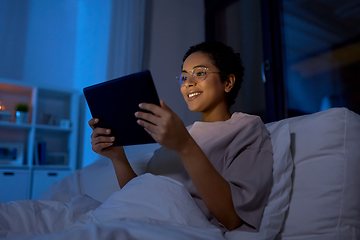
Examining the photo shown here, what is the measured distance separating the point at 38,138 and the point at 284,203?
2.97 meters

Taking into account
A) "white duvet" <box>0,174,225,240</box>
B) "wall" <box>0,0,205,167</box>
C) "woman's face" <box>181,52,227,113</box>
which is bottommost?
"white duvet" <box>0,174,225,240</box>

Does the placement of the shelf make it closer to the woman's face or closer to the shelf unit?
the shelf unit

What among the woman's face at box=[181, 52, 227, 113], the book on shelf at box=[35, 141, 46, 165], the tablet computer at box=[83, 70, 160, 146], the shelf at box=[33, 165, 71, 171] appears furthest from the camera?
the book on shelf at box=[35, 141, 46, 165]

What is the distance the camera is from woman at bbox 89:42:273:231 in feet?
2.37

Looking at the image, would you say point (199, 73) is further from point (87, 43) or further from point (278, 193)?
point (87, 43)

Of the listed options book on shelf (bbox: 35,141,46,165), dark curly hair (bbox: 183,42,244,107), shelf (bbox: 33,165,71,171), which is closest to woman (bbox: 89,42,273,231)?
dark curly hair (bbox: 183,42,244,107)

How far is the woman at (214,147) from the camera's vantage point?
2.37 ft

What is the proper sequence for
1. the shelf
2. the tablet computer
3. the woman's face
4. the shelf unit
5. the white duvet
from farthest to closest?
1. the shelf
2. the shelf unit
3. the woman's face
4. the tablet computer
5. the white duvet

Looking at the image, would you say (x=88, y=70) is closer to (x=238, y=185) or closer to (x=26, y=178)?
(x=26, y=178)

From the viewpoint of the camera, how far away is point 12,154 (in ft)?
9.28

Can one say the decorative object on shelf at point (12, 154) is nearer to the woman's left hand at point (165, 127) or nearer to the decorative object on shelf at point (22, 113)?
the decorative object on shelf at point (22, 113)

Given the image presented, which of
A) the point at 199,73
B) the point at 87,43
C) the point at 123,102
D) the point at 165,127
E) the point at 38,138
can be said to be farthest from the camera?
the point at 87,43

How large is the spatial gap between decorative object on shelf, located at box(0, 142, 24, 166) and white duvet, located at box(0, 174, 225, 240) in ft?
7.43

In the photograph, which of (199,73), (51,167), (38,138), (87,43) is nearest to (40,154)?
(51,167)
